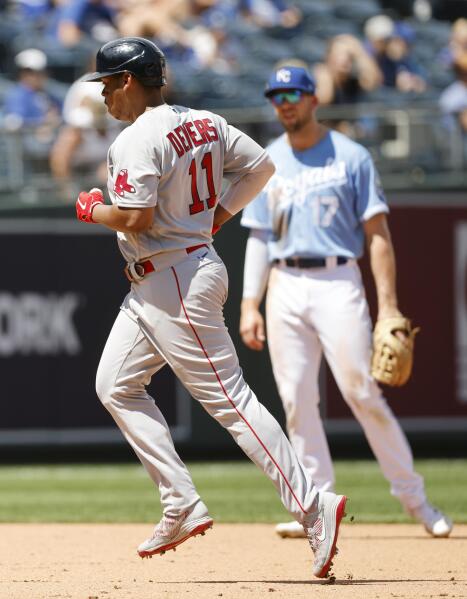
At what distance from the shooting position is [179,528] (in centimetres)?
451

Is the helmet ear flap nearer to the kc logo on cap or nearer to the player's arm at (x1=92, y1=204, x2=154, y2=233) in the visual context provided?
the player's arm at (x1=92, y1=204, x2=154, y2=233)

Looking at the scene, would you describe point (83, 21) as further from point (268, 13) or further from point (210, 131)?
point (210, 131)

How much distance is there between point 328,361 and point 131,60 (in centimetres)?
207

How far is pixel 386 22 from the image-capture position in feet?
42.9

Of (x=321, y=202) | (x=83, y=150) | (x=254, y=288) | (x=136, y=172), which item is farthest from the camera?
(x=83, y=150)

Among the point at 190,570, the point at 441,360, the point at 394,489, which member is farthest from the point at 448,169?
the point at 190,570

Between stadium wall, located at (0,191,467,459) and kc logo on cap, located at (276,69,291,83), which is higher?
kc logo on cap, located at (276,69,291,83)

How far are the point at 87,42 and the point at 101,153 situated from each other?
89.7 inches

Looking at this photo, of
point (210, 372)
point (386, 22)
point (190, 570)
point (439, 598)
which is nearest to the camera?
point (439, 598)

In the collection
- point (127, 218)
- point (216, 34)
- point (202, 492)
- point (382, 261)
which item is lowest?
point (202, 492)

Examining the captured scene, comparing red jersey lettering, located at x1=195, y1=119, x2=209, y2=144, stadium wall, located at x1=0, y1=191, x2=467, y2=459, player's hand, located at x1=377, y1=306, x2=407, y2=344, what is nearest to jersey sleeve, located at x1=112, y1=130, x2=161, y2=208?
red jersey lettering, located at x1=195, y1=119, x2=209, y2=144

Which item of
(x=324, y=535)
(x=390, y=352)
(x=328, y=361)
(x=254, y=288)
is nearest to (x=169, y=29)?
(x=254, y=288)

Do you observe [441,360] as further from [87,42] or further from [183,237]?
[183,237]

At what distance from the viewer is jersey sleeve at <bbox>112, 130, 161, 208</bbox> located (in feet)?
13.9
